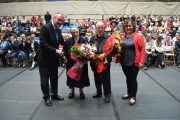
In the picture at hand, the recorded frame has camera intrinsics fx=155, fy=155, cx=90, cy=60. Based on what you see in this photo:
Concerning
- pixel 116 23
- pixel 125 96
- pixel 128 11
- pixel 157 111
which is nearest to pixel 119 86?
pixel 125 96

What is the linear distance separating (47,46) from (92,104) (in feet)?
4.74

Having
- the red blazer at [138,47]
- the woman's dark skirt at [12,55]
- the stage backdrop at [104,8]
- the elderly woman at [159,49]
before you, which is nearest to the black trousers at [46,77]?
the red blazer at [138,47]

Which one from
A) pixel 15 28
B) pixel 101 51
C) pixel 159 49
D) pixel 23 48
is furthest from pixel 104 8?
pixel 101 51

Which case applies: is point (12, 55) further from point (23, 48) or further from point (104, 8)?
point (104, 8)

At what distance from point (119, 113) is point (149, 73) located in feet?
10.1

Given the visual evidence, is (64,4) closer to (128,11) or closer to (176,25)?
(128,11)

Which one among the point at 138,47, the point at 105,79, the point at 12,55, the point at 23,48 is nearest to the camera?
the point at 138,47

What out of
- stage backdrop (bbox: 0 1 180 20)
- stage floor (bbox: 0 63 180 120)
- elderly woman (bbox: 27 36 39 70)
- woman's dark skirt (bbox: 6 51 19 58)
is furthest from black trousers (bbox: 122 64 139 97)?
stage backdrop (bbox: 0 1 180 20)

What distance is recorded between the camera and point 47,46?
A: 2.80 m

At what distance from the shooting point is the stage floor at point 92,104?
2701 millimetres

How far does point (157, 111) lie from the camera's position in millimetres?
2844

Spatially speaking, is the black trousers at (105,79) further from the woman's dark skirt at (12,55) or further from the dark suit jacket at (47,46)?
the woman's dark skirt at (12,55)

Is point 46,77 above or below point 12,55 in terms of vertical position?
below

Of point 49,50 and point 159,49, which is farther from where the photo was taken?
point 159,49
